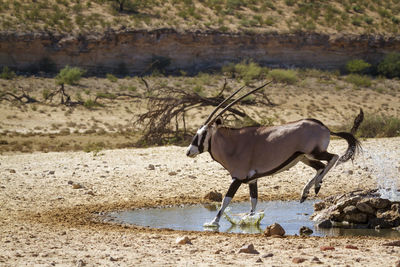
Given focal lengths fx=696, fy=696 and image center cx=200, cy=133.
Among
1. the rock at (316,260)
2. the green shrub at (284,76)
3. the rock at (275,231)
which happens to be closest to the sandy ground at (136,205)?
the rock at (316,260)

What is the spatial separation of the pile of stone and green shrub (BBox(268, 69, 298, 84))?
2705 centimetres

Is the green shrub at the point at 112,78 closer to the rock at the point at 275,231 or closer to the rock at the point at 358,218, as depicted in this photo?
the rock at the point at 358,218

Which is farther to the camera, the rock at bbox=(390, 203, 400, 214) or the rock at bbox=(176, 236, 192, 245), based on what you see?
the rock at bbox=(390, 203, 400, 214)

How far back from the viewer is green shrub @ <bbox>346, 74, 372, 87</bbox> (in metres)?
37.7

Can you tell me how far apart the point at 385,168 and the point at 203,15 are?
34.1 m

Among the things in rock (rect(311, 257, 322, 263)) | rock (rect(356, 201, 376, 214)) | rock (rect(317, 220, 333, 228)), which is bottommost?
rock (rect(317, 220, 333, 228))

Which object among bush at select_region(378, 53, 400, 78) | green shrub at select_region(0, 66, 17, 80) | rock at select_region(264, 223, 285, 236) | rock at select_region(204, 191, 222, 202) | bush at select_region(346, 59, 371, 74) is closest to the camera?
rock at select_region(264, 223, 285, 236)

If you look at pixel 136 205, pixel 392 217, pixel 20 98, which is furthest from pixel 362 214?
pixel 20 98

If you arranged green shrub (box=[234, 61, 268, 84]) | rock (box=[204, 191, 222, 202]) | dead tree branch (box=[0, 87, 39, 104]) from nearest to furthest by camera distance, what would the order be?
rock (box=[204, 191, 222, 202]) < dead tree branch (box=[0, 87, 39, 104]) < green shrub (box=[234, 61, 268, 84])

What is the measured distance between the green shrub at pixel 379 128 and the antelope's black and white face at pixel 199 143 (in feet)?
36.0

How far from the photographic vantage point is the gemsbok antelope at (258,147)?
900 cm

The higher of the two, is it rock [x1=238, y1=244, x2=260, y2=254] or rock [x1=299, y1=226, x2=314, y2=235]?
rock [x1=238, y1=244, x2=260, y2=254]

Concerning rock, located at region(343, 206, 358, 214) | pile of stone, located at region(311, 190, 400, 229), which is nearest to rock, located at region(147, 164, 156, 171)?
pile of stone, located at region(311, 190, 400, 229)

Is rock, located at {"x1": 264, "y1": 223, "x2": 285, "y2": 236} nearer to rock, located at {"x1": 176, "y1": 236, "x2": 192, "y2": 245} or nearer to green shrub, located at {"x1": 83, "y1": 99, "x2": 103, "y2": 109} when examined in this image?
rock, located at {"x1": 176, "y1": 236, "x2": 192, "y2": 245}
